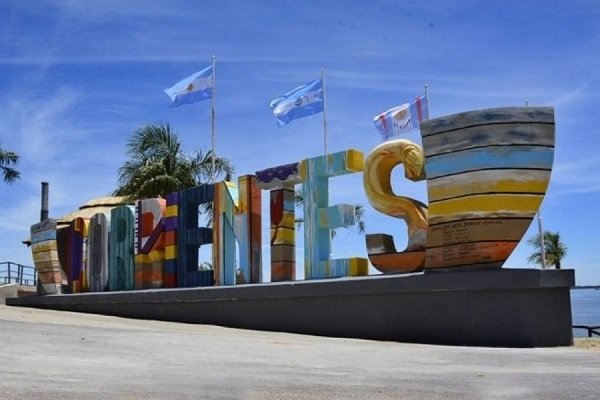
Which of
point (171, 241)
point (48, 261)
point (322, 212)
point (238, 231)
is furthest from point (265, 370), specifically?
→ point (48, 261)

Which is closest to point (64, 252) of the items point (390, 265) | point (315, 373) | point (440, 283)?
point (390, 265)

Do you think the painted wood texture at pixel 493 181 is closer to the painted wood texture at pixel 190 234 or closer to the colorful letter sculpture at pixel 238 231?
the colorful letter sculpture at pixel 238 231

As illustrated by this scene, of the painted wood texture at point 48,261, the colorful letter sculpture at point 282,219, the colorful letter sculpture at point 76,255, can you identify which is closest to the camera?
the colorful letter sculpture at point 282,219

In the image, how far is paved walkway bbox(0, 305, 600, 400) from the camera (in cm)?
665

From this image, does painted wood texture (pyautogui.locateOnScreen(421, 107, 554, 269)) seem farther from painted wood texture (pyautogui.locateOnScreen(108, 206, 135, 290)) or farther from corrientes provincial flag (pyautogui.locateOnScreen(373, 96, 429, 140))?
painted wood texture (pyautogui.locateOnScreen(108, 206, 135, 290))

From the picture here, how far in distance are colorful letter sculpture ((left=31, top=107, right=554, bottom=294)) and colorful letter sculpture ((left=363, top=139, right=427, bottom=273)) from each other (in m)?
0.02

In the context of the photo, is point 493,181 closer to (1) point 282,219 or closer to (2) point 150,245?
(1) point 282,219

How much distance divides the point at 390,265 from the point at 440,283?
1843 millimetres

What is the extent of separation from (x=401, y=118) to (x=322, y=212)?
Result: 4295mm

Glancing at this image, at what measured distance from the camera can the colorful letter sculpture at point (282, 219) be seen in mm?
18078

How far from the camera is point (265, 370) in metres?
8.41

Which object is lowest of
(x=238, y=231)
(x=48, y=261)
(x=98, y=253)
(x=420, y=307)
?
(x=420, y=307)

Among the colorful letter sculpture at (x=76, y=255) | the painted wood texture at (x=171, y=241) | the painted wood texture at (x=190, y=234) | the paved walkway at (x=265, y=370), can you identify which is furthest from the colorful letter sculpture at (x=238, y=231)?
the colorful letter sculpture at (x=76, y=255)

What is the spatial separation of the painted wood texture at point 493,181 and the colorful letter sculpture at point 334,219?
0.02 meters
